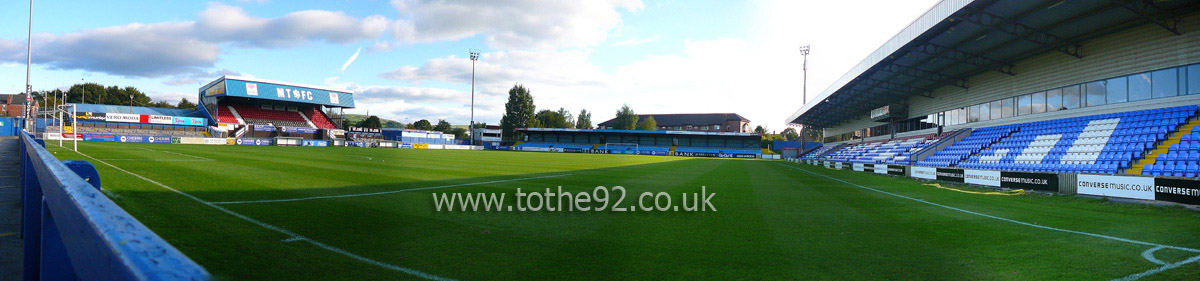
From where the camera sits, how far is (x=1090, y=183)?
13.2m

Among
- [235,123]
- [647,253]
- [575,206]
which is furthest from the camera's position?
[235,123]

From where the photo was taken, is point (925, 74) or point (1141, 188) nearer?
point (1141, 188)

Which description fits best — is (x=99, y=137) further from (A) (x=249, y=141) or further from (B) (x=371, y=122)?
(B) (x=371, y=122)

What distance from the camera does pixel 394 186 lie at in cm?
1205

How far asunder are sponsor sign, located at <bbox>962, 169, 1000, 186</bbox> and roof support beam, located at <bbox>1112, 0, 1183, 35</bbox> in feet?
20.7

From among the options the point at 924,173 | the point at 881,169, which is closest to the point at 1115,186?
the point at 924,173

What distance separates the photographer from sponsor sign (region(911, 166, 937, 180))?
19.8 meters

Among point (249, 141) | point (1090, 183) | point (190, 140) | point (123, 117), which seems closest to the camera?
point (1090, 183)

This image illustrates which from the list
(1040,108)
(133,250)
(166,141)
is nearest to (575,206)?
(133,250)

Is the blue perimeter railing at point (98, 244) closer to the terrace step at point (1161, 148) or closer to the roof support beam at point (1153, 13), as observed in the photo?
the terrace step at point (1161, 148)

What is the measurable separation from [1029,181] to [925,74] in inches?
598

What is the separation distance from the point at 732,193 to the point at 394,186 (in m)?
8.61

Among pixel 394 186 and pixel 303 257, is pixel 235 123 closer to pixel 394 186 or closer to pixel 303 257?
pixel 394 186

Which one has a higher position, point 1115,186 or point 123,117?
point 123,117
